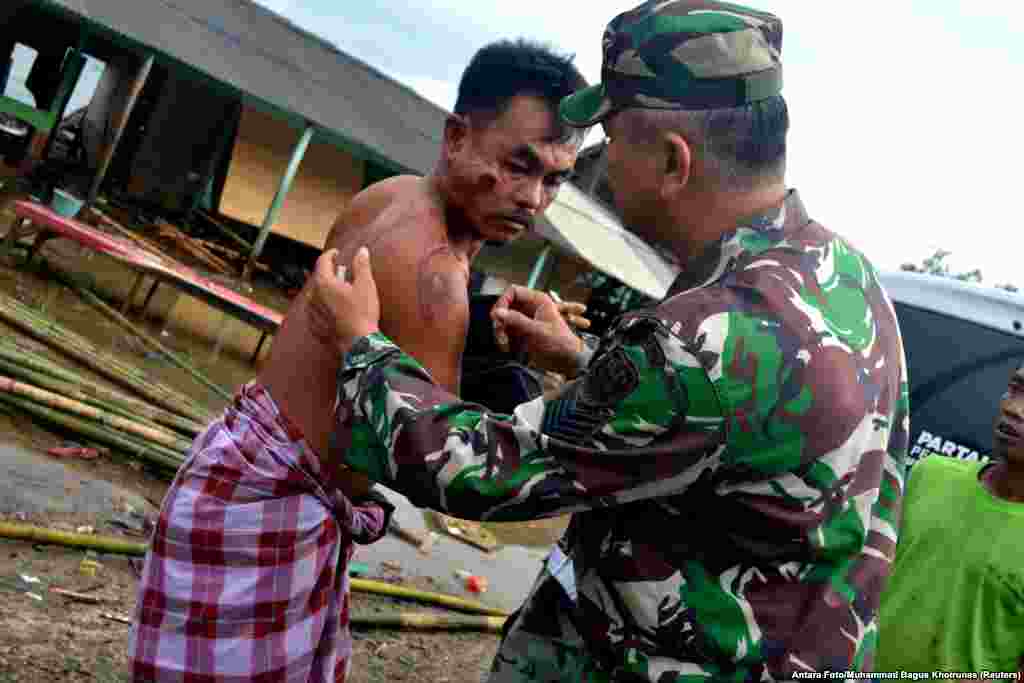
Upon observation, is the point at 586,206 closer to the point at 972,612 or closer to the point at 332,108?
the point at 332,108

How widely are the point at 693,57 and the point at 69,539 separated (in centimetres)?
359

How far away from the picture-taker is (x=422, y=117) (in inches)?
754

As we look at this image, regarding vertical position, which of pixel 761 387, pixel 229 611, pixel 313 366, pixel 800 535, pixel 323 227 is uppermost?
pixel 761 387

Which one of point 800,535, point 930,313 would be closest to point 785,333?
point 800,535

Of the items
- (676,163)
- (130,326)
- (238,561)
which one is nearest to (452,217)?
(676,163)

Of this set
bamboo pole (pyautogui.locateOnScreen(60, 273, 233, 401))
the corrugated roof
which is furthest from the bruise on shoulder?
the corrugated roof

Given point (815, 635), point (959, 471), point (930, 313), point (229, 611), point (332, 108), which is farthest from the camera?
point (332, 108)

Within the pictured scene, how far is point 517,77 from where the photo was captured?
214 cm

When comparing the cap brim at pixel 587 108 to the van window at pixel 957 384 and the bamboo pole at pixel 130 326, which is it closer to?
the van window at pixel 957 384

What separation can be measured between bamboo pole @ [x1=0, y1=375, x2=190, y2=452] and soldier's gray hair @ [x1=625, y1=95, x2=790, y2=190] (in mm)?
4561

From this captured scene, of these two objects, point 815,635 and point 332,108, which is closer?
point 815,635

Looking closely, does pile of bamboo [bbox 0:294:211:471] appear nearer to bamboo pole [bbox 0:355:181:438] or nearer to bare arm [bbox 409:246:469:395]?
bamboo pole [bbox 0:355:181:438]

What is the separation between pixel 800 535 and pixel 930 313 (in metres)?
3.16

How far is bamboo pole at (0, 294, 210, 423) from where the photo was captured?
20.4 ft
